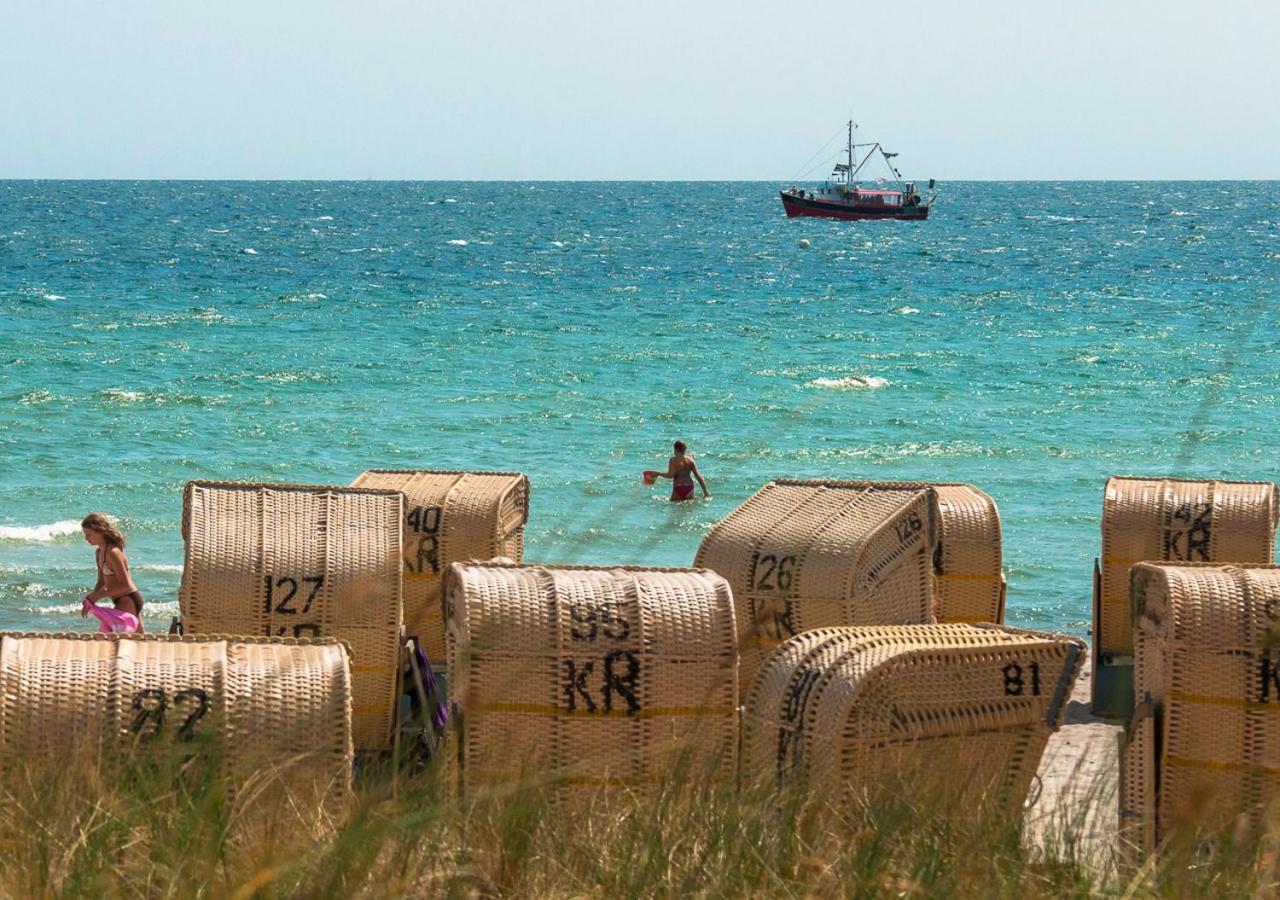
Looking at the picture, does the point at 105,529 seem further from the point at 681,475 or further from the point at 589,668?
the point at 681,475

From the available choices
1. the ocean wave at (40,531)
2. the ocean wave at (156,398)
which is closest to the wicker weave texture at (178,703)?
the ocean wave at (40,531)

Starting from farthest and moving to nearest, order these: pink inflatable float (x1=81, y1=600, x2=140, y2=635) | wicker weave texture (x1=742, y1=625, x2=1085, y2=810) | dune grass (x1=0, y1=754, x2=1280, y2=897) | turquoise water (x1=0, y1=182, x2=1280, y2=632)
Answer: turquoise water (x1=0, y1=182, x2=1280, y2=632), pink inflatable float (x1=81, y1=600, x2=140, y2=635), wicker weave texture (x1=742, y1=625, x2=1085, y2=810), dune grass (x1=0, y1=754, x2=1280, y2=897)

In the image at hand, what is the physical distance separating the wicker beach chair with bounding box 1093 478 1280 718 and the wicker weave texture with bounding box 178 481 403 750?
13.3 ft

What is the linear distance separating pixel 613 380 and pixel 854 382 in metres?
4.09

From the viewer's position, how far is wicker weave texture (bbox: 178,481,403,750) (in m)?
7.83

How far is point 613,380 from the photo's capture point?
31.0 metres

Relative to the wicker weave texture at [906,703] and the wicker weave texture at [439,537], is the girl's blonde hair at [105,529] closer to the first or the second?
the wicker weave texture at [439,537]

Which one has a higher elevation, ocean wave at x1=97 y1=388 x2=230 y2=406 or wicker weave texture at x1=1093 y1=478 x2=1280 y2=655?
wicker weave texture at x1=1093 y1=478 x2=1280 y2=655

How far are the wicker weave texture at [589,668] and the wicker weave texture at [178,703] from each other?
84cm

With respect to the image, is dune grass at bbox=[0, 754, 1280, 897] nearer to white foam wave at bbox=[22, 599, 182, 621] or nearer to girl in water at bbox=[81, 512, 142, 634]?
girl in water at bbox=[81, 512, 142, 634]

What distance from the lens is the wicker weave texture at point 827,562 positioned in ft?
27.1

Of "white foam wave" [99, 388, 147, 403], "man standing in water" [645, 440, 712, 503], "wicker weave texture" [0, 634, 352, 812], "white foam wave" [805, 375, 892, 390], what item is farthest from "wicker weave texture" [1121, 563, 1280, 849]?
"white foam wave" [805, 375, 892, 390]

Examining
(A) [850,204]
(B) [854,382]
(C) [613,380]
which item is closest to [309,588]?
(C) [613,380]

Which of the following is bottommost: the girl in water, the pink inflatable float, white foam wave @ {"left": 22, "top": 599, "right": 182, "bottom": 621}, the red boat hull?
white foam wave @ {"left": 22, "top": 599, "right": 182, "bottom": 621}
